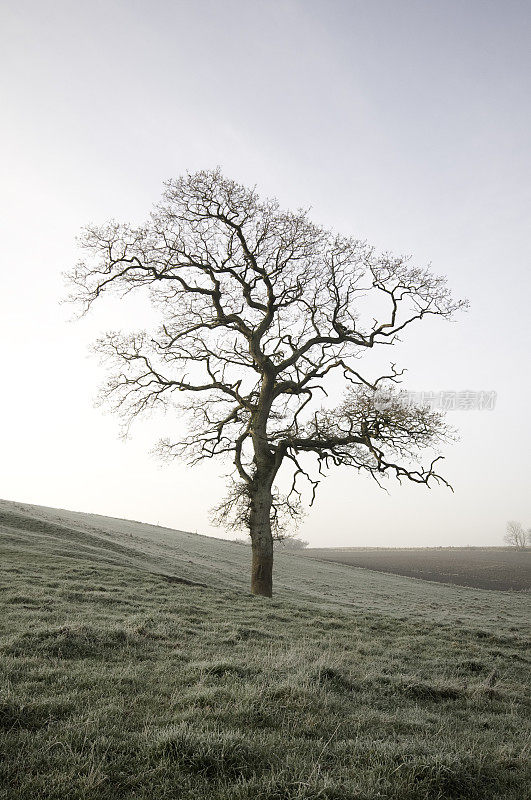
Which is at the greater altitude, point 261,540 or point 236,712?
point 261,540

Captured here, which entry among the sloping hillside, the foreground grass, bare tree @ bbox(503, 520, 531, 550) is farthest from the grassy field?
bare tree @ bbox(503, 520, 531, 550)

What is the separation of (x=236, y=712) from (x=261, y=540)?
13.5 meters

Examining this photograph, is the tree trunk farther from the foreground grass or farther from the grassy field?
the foreground grass

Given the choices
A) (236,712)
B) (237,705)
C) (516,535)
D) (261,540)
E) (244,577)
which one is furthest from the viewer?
(516,535)

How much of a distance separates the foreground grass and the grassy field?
2cm

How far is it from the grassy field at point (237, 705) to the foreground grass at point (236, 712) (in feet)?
0.07

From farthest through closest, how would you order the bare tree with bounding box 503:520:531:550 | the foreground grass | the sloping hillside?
1. the bare tree with bounding box 503:520:531:550
2. the sloping hillside
3. the foreground grass

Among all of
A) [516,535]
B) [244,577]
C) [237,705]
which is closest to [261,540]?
[244,577]

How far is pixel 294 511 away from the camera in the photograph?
19.5 m

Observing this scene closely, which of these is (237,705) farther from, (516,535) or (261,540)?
(516,535)

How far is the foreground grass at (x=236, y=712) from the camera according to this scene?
13.6 feet

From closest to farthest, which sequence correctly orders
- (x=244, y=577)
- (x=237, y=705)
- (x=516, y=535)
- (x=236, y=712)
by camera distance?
(x=236, y=712), (x=237, y=705), (x=244, y=577), (x=516, y=535)

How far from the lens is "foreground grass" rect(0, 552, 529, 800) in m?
4.14

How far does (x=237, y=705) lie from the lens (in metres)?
5.61
